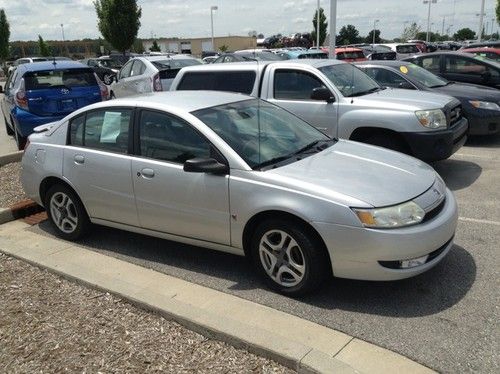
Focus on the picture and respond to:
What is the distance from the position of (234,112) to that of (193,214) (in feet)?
3.41

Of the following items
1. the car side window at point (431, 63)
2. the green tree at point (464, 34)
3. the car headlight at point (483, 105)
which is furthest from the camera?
the green tree at point (464, 34)

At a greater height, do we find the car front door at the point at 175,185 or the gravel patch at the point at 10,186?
the car front door at the point at 175,185

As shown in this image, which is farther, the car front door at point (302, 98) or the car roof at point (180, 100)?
the car front door at point (302, 98)

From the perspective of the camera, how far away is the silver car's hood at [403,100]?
6.85 meters

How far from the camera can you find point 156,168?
4.48 metres

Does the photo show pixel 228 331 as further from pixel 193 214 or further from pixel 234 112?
pixel 234 112

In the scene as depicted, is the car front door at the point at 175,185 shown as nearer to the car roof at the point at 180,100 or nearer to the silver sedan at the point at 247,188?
the silver sedan at the point at 247,188

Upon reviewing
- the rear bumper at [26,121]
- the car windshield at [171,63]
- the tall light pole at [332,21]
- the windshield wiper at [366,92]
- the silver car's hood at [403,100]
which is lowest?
the rear bumper at [26,121]

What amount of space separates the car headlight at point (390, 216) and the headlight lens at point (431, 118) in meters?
3.36

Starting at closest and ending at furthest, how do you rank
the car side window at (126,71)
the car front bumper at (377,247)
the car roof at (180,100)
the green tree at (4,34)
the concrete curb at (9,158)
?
1. the car front bumper at (377,247)
2. the car roof at (180,100)
3. the concrete curb at (9,158)
4. the car side window at (126,71)
5. the green tree at (4,34)

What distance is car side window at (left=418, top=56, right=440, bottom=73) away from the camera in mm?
11359

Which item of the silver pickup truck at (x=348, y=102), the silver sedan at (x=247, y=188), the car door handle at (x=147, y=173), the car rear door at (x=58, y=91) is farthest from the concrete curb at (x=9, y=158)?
the car door handle at (x=147, y=173)

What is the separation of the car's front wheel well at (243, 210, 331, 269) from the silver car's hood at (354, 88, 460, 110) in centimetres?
361

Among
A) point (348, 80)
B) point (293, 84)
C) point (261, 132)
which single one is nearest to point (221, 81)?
point (293, 84)
